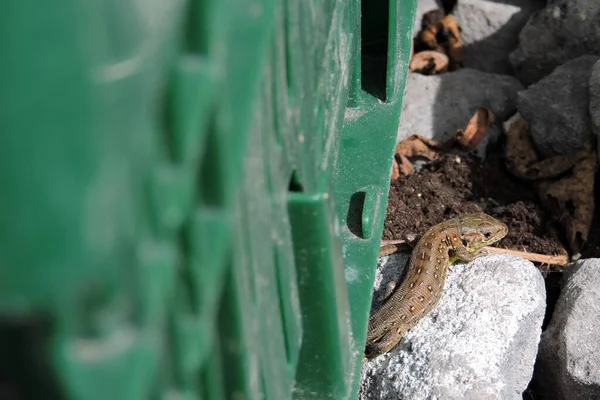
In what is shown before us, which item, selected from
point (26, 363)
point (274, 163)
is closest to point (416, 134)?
point (274, 163)

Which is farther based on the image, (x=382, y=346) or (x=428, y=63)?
(x=428, y=63)

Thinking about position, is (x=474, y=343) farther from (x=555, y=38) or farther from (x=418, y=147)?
(x=555, y=38)

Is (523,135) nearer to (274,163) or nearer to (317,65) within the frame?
(317,65)

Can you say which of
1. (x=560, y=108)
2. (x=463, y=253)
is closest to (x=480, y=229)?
Result: (x=463, y=253)

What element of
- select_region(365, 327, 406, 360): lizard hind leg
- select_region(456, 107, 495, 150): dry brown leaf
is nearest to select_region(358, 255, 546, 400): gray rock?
select_region(365, 327, 406, 360): lizard hind leg

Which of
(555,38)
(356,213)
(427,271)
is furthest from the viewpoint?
(555,38)

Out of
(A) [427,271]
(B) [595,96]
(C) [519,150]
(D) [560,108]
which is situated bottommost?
(A) [427,271]

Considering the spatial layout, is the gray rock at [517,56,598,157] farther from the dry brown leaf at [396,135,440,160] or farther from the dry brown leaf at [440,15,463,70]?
the dry brown leaf at [440,15,463,70]
